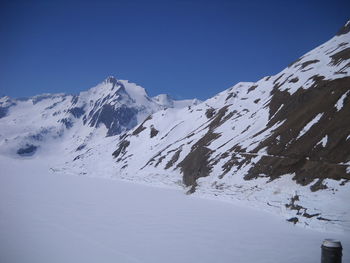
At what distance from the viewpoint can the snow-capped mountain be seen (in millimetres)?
23031

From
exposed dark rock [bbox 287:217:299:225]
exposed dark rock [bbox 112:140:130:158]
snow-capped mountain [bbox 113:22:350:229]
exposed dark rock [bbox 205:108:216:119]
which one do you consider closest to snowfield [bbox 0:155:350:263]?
exposed dark rock [bbox 287:217:299:225]

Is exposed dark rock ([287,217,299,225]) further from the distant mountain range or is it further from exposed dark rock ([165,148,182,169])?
exposed dark rock ([165,148,182,169])

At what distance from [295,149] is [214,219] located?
1627 centimetres

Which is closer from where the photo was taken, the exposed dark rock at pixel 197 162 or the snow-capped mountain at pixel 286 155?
the snow-capped mountain at pixel 286 155

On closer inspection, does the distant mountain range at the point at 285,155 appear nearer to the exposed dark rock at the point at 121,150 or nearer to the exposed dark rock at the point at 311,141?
the exposed dark rock at the point at 311,141

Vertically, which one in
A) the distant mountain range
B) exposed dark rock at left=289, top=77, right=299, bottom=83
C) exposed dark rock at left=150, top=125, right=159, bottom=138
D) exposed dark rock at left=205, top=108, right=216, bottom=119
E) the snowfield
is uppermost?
exposed dark rock at left=205, top=108, right=216, bottom=119

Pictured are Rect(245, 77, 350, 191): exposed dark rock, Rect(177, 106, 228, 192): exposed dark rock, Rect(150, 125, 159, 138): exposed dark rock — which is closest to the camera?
Rect(245, 77, 350, 191): exposed dark rock

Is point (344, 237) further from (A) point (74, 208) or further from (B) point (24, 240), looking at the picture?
(A) point (74, 208)

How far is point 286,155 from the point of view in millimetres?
32906

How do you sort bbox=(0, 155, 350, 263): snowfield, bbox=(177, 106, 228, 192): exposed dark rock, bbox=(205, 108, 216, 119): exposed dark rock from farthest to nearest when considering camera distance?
bbox=(205, 108, 216, 119): exposed dark rock → bbox=(177, 106, 228, 192): exposed dark rock → bbox=(0, 155, 350, 263): snowfield

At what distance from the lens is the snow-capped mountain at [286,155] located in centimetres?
2303

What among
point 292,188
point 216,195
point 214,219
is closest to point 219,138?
point 216,195

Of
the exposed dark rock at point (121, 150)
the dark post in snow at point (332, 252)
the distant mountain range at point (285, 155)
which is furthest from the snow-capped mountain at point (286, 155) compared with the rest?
the exposed dark rock at point (121, 150)

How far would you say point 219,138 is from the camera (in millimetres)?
57531
